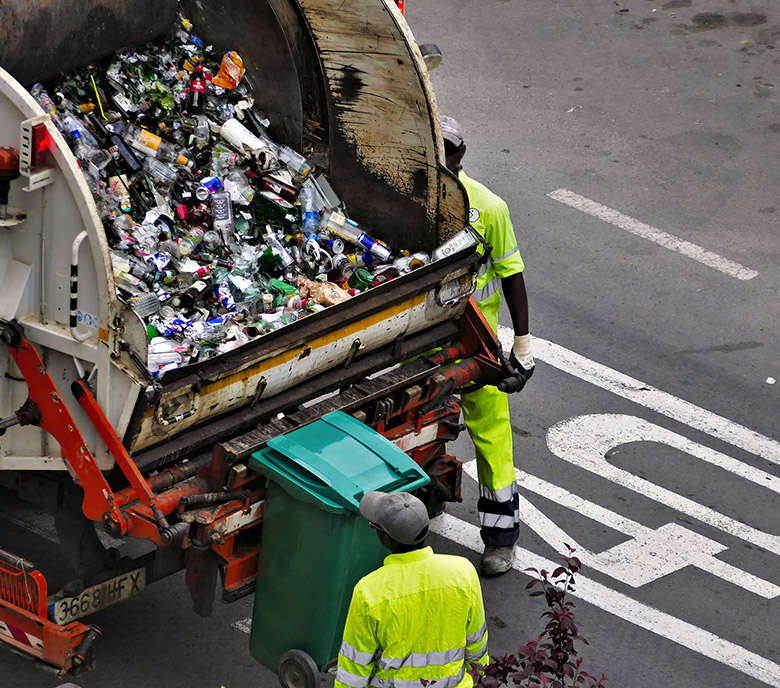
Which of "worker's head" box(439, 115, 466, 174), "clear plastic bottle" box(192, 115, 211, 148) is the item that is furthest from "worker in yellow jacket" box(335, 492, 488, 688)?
"clear plastic bottle" box(192, 115, 211, 148)

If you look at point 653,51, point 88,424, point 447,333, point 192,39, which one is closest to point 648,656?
point 447,333

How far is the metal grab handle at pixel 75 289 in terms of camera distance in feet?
15.1

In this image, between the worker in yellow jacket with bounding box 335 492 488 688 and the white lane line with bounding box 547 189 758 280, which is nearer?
the worker in yellow jacket with bounding box 335 492 488 688

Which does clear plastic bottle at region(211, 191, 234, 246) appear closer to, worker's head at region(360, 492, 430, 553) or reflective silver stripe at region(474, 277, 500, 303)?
reflective silver stripe at region(474, 277, 500, 303)

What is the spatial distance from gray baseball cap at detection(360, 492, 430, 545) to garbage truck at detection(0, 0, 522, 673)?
858 millimetres

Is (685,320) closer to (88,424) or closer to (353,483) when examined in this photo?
(353,483)

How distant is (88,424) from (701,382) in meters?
4.15

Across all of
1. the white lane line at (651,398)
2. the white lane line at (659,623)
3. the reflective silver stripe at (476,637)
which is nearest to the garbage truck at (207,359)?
the white lane line at (659,623)

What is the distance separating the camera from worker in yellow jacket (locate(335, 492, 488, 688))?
4.12m

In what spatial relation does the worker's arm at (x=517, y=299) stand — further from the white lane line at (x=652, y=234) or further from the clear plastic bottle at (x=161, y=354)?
the white lane line at (x=652, y=234)

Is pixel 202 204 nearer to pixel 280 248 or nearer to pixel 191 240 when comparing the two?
pixel 191 240

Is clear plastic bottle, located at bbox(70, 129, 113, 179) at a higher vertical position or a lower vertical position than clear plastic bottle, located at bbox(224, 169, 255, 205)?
higher

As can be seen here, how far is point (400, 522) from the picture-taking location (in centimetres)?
414

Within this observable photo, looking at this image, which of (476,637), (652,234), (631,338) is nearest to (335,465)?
(476,637)
